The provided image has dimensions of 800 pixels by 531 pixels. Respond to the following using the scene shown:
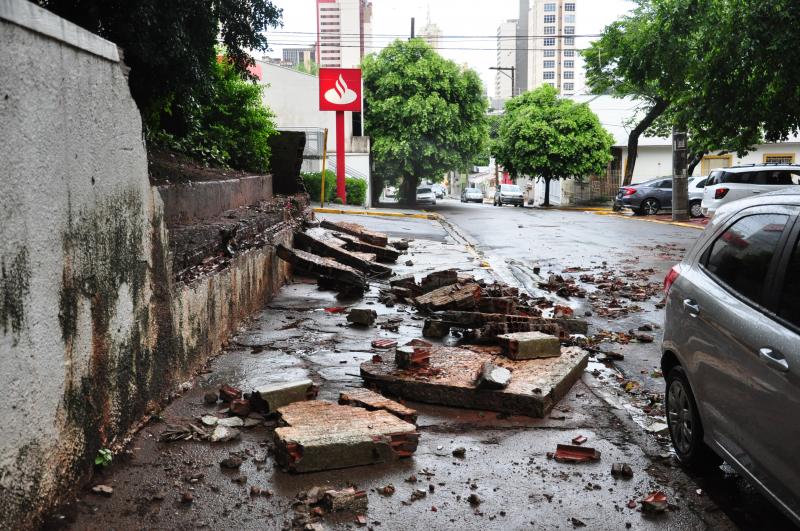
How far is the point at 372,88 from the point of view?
145ft

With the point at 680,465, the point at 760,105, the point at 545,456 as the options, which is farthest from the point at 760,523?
the point at 760,105

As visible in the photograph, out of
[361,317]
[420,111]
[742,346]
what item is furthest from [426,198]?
[742,346]

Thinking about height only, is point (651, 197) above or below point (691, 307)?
below

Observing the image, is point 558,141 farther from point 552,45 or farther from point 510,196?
point 552,45

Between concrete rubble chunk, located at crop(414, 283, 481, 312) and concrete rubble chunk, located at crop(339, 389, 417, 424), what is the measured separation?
298 centimetres

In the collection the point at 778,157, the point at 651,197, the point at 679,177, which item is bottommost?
the point at 651,197

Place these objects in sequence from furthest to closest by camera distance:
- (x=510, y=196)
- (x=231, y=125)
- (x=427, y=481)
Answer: (x=510, y=196), (x=231, y=125), (x=427, y=481)

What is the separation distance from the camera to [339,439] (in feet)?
14.8

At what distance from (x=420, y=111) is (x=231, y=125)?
94.5 ft

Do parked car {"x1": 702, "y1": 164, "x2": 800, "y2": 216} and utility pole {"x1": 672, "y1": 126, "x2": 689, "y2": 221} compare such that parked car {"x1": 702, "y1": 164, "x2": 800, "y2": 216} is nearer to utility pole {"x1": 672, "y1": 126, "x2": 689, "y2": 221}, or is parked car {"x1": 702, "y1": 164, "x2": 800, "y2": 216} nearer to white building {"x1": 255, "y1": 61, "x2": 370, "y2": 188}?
utility pole {"x1": 672, "y1": 126, "x2": 689, "y2": 221}

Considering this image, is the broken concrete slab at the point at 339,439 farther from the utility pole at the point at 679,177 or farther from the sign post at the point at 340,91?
the sign post at the point at 340,91

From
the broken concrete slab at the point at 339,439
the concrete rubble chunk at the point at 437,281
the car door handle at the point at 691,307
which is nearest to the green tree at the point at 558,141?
the concrete rubble chunk at the point at 437,281

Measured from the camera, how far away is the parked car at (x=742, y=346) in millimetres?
3359

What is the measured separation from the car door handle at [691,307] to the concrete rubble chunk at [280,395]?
264 centimetres
